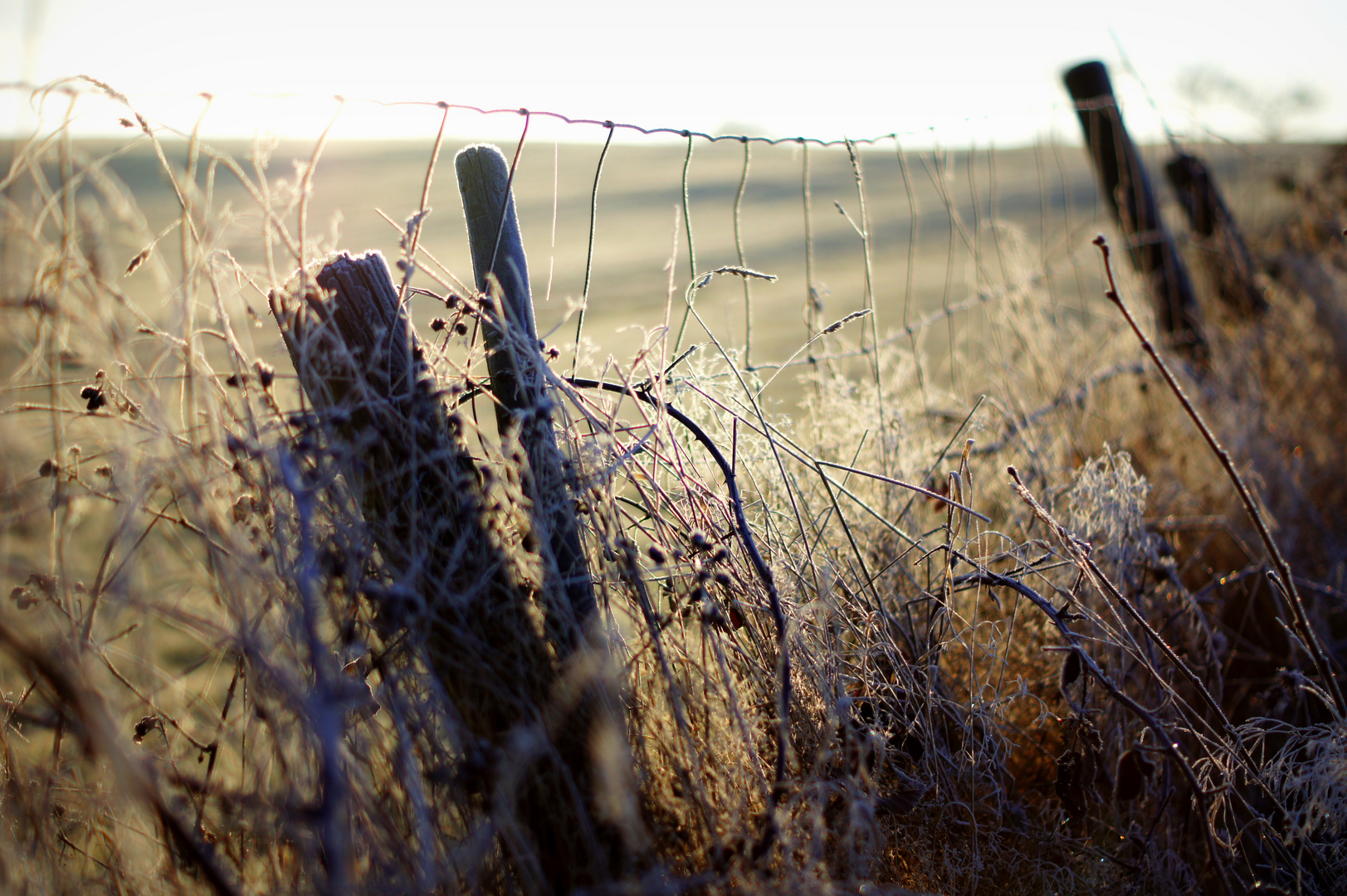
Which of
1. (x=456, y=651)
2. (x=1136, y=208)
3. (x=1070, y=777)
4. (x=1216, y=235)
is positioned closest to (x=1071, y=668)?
(x=1070, y=777)

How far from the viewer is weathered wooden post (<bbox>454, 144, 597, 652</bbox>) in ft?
4.55

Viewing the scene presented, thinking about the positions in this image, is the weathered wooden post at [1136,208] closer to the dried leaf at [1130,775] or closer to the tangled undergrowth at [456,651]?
the tangled undergrowth at [456,651]

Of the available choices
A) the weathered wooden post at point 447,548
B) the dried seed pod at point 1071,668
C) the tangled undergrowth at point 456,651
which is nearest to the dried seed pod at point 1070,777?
the tangled undergrowth at point 456,651

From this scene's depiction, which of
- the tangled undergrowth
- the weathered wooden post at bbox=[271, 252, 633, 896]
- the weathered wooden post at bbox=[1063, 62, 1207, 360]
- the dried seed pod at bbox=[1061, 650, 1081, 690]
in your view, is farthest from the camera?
the weathered wooden post at bbox=[1063, 62, 1207, 360]

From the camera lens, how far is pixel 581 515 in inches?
58.9

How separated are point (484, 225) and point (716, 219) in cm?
1834

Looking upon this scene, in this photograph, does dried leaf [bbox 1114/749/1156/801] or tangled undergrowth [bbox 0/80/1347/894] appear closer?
tangled undergrowth [bbox 0/80/1347/894]

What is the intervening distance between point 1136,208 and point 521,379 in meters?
4.01

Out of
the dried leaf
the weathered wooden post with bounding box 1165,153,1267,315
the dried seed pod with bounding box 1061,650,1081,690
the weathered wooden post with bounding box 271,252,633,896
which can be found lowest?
the dried leaf

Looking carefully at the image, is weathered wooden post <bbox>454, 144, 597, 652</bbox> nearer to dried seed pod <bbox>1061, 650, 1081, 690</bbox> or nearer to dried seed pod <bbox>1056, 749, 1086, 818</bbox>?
dried seed pod <bbox>1061, 650, 1081, 690</bbox>

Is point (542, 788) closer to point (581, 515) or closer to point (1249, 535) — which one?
point (581, 515)

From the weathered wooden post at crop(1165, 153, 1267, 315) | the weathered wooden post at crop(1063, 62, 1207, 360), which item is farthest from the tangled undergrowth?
the weathered wooden post at crop(1165, 153, 1267, 315)

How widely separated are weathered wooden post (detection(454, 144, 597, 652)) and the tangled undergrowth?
2 cm

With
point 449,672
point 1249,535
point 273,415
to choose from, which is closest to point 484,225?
point 273,415
